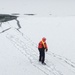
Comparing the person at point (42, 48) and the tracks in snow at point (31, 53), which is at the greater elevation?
the person at point (42, 48)

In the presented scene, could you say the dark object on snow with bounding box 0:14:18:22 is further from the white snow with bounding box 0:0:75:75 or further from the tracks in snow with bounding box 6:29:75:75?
the tracks in snow with bounding box 6:29:75:75

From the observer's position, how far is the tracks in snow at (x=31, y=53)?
11.2 metres

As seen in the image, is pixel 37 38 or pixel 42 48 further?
pixel 37 38

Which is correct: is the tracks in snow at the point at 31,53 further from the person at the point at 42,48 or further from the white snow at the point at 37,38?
the person at the point at 42,48

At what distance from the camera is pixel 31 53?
12.5 meters

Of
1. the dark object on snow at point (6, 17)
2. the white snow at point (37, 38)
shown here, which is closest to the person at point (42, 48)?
the white snow at point (37, 38)

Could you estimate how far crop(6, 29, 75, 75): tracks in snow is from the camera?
11.2 meters

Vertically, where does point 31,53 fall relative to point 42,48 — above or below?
below

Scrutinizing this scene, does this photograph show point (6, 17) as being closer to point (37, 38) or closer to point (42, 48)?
point (37, 38)

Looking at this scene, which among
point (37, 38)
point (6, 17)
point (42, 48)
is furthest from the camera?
point (6, 17)

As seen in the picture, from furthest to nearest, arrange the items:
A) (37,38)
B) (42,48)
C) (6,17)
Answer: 1. (6,17)
2. (37,38)
3. (42,48)

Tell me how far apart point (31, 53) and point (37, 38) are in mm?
2126

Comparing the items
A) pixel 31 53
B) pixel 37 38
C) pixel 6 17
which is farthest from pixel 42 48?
pixel 6 17

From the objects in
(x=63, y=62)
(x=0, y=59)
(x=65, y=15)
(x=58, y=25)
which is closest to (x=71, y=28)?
(x=58, y=25)
